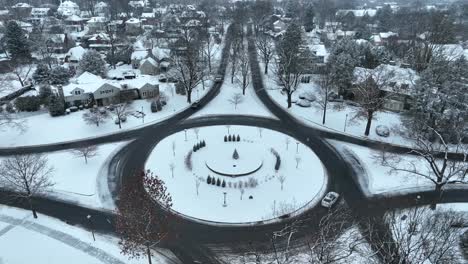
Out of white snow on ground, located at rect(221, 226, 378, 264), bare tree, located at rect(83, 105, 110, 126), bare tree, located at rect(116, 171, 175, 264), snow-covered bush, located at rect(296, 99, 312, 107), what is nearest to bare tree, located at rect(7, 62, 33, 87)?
bare tree, located at rect(83, 105, 110, 126)

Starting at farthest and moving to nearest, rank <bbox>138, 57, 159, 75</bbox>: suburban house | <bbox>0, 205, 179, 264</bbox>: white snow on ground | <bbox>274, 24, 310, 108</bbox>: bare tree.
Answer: <bbox>138, 57, 159, 75</bbox>: suburban house, <bbox>274, 24, 310, 108</bbox>: bare tree, <bbox>0, 205, 179, 264</bbox>: white snow on ground

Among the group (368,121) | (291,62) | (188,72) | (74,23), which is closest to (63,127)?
(188,72)

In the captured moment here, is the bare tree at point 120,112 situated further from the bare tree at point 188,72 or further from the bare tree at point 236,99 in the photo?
the bare tree at point 236,99

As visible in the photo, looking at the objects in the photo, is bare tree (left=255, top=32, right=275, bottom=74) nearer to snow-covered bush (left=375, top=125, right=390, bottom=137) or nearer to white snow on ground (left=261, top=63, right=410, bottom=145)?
white snow on ground (left=261, top=63, right=410, bottom=145)

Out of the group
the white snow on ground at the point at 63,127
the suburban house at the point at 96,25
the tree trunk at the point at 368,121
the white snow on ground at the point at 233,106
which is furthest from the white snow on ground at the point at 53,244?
the suburban house at the point at 96,25

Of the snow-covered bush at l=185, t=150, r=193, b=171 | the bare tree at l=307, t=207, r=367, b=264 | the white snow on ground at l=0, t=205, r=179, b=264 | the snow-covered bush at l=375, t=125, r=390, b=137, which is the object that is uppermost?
the snow-covered bush at l=375, t=125, r=390, b=137

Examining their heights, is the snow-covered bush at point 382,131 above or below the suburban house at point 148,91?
below

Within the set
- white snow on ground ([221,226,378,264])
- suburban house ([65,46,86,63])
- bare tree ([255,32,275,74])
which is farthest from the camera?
suburban house ([65,46,86,63])

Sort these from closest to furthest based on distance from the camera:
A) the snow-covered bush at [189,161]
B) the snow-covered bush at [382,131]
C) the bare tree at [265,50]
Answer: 1. the snow-covered bush at [189,161]
2. the snow-covered bush at [382,131]
3. the bare tree at [265,50]
